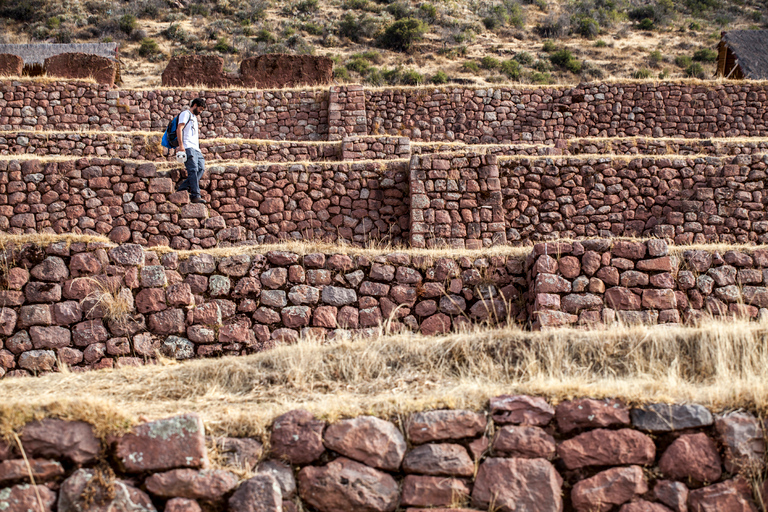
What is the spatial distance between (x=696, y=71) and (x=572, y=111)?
62.5 ft

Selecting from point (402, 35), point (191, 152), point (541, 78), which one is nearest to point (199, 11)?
point (402, 35)

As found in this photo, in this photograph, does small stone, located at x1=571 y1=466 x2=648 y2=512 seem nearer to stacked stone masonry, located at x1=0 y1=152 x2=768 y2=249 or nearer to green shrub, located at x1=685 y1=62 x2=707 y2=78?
stacked stone masonry, located at x1=0 y1=152 x2=768 y2=249

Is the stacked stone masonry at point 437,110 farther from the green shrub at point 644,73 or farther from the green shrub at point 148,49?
the green shrub at point 148,49

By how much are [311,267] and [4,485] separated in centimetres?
443

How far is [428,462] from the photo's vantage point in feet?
14.6

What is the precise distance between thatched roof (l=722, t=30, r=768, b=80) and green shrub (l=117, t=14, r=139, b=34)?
89.7 ft

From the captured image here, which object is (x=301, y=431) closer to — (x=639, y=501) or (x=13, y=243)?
(x=639, y=501)

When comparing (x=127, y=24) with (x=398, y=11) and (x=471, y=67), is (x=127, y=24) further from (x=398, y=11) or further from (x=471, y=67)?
(x=471, y=67)

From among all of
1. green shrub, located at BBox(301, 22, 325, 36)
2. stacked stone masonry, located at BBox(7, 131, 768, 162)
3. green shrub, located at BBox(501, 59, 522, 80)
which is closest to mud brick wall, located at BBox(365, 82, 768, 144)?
stacked stone masonry, located at BBox(7, 131, 768, 162)

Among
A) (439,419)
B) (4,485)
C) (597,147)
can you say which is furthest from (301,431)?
(597,147)

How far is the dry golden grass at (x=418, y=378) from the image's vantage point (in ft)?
15.1

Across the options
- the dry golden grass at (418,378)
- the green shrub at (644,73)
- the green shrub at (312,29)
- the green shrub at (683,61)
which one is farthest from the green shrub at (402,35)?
the dry golden grass at (418,378)

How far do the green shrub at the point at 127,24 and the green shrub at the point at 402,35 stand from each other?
1240 cm

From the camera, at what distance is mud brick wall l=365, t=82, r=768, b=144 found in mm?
17750
